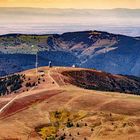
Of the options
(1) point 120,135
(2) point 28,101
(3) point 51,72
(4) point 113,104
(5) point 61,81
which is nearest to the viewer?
(1) point 120,135

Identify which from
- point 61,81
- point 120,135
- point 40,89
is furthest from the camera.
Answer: point 61,81

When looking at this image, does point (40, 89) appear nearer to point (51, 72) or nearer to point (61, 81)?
point (61, 81)

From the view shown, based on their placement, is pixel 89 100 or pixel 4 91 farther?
pixel 4 91

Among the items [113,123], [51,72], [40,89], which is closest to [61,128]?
[113,123]

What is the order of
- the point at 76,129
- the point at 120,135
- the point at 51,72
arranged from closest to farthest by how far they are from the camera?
the point at 120,135 < the point at 76,129 < the point at 51,72

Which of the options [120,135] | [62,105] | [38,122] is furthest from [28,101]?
[120,135]

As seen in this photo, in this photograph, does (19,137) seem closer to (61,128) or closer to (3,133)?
(3,133)
